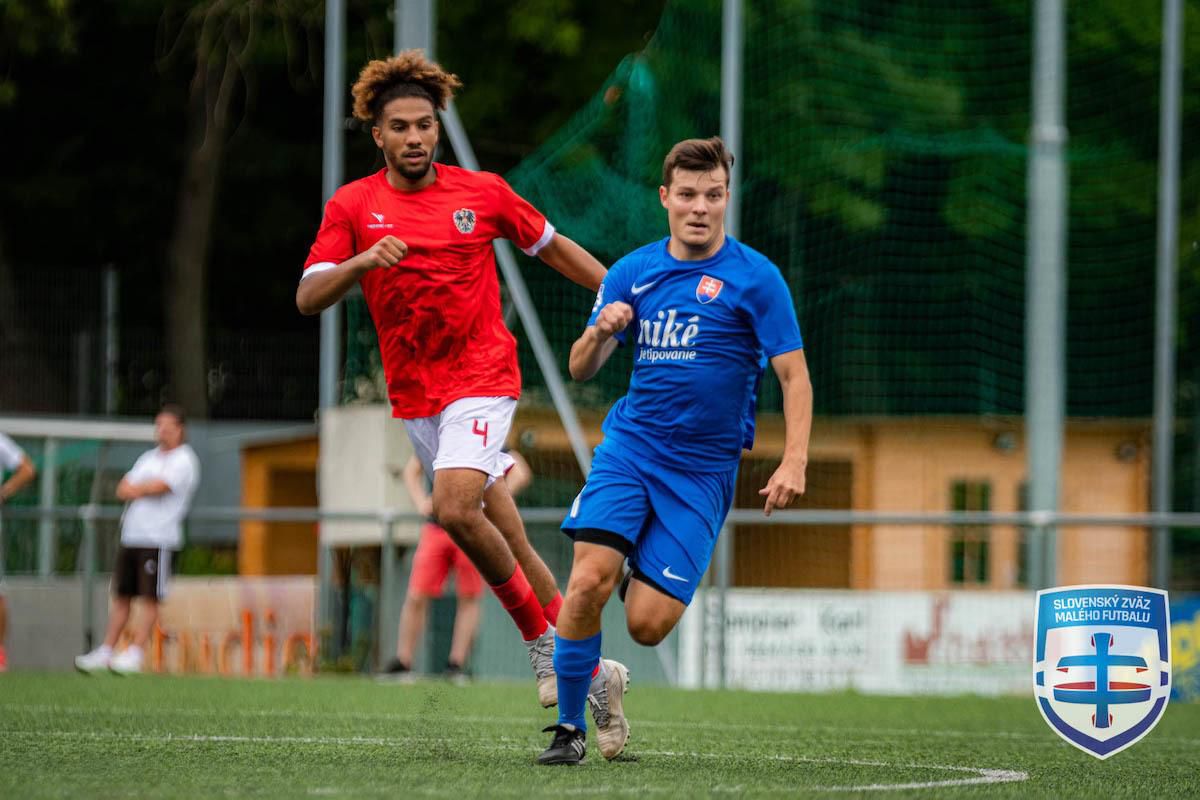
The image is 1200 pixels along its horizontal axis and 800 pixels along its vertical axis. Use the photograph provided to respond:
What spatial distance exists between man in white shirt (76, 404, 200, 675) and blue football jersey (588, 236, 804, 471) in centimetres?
817

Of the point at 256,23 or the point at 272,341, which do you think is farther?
the point at 256,23

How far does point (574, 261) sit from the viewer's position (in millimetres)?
7496

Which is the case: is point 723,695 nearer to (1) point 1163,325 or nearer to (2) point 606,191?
(2) point 606,191

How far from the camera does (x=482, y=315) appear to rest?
739cm

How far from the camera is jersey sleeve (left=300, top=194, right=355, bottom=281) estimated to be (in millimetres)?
7125

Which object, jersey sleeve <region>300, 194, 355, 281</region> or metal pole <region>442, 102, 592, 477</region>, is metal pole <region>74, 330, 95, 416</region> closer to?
metal pole <region>442, 102, 592, 477</region>

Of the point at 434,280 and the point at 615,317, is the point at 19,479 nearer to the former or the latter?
the point at 434,280

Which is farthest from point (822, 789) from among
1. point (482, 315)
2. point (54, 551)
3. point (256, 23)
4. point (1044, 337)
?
point (256, 23)

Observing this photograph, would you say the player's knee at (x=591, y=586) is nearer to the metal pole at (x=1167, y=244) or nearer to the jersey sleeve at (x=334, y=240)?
the jersey sleeve at (x=334, y=240)

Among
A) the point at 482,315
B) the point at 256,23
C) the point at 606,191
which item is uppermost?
the point at 256,23

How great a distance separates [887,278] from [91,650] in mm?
10212

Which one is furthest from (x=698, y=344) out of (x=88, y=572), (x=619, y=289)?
(x=88, y=572)

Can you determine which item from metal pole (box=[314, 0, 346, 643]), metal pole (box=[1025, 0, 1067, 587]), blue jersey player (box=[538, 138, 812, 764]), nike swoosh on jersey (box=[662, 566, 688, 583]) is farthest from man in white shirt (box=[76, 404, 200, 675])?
nike swoosh on jersey (box=[662, 566, 688, 583])

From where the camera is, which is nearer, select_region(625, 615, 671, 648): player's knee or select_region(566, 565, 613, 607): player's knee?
select_region(566, 565, 613, 607): player's knee
